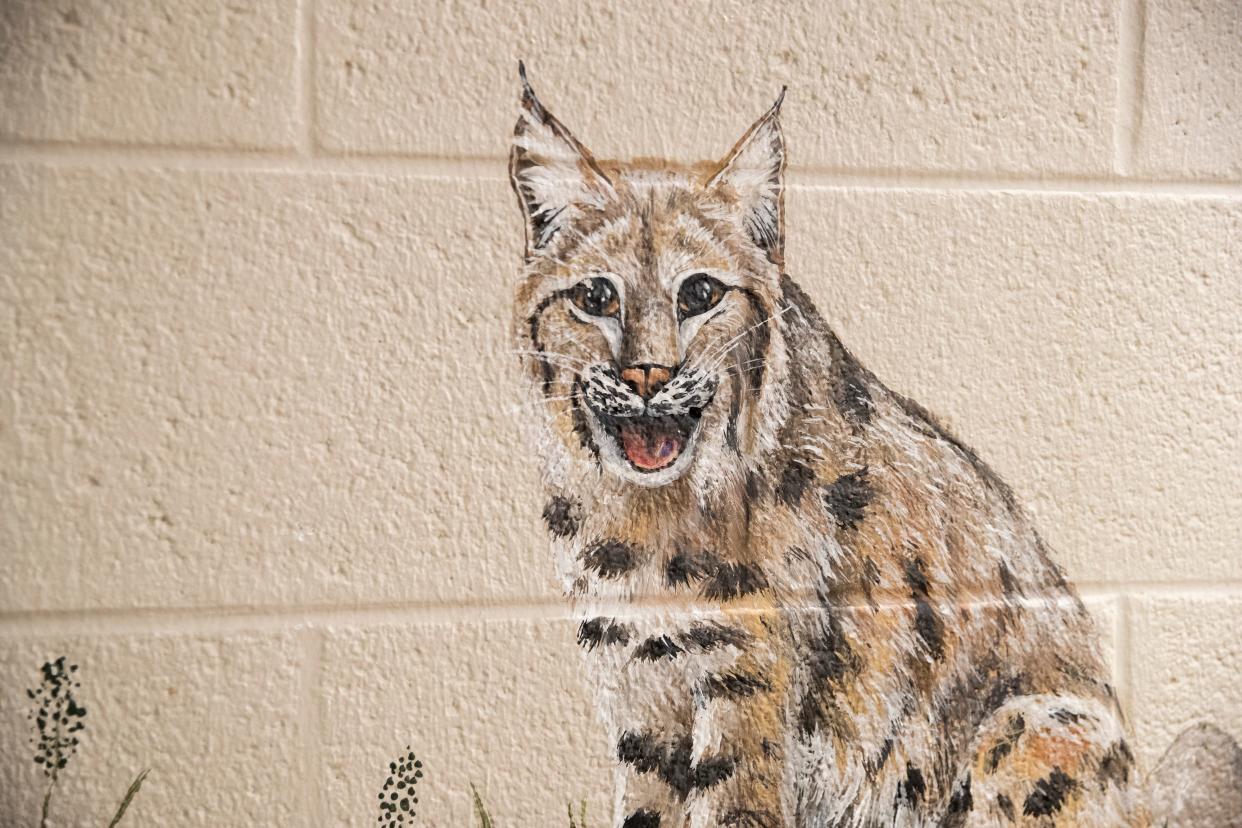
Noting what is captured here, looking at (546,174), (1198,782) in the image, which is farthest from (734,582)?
(1198,782)

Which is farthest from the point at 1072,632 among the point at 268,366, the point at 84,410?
the point at 84,410

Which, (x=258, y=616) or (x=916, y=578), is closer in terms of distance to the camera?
(x=258, y=616)

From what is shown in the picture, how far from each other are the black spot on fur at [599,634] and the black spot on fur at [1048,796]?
31.9 inches

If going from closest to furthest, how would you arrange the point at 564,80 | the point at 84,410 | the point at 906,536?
1. the point at 84,410
2. the point at 564,80
3. the point at 906,536

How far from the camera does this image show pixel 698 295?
5.31 ft

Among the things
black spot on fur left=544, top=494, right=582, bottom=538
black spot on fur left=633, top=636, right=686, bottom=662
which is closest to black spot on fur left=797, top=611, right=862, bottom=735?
black spot on fur left=633, top=636, right=686, bottom=662

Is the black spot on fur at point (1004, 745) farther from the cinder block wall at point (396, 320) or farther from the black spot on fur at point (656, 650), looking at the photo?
the black spot on fur at point (656, 650)

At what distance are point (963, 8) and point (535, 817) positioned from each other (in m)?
1.69

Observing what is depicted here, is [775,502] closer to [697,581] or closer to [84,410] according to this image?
[697,581]

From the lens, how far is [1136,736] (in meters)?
1.77

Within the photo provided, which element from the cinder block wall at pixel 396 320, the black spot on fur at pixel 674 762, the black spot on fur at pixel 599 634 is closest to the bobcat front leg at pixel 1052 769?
the cinder block wall at pixel 396 320

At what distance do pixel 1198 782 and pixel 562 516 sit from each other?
1388 mm

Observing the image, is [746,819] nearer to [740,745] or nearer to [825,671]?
[740,745]

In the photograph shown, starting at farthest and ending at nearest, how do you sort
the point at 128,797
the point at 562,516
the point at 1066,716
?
the point at 1066,716, the point at 562,516, the point at 128,797
